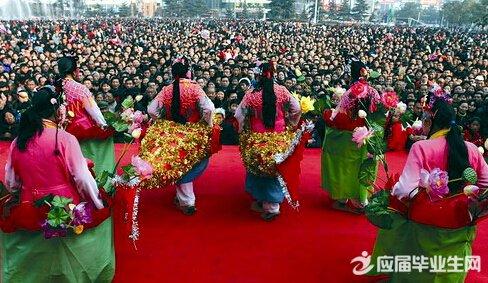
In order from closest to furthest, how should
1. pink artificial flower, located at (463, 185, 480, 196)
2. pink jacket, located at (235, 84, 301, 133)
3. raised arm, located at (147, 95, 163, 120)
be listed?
pink artificial flower, located at (463, 185, 480, 196), pink jacket, located at (235, 84, 301, 133), raised arm, located at (147, 95, 163, 120)

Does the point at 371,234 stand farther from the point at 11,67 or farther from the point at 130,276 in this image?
the point at 11,67

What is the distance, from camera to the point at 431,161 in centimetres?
297

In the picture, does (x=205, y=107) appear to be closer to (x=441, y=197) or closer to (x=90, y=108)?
(x=90, y=108)

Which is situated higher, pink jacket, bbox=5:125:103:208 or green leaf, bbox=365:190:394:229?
pink jacket, bbox=5:125:103:208

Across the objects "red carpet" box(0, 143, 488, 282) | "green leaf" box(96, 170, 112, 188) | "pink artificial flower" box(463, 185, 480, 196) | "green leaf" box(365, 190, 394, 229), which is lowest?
"red carpet" box(0, 143, 488, 282)

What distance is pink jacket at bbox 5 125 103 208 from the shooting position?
2.81 meters

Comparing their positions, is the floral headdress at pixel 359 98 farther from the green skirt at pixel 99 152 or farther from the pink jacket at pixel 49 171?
the pink jacket at pixel 49 171

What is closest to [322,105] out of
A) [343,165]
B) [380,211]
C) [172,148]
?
[343,165]

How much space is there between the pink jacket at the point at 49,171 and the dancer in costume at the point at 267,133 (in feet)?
5.95

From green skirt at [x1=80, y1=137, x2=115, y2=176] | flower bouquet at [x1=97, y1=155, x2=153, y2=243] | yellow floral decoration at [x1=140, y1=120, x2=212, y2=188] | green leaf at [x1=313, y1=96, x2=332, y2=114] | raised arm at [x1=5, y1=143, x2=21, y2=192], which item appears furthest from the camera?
green leaf at [x1=313, y1=96, x2=332, y2=114]

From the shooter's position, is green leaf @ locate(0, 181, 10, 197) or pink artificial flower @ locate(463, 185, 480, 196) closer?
pink artificial flower @ locate(463, 185, 480, 196)

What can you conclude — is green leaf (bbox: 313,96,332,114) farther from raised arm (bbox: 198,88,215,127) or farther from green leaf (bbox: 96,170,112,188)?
green leaf (bbox: 96,170,112,188)

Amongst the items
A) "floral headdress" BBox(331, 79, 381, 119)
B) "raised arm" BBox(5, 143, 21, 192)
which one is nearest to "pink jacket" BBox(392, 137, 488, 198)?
"floral headdress" BBox(331, 79, 381, 119)

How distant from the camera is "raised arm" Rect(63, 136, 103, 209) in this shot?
2871mm
